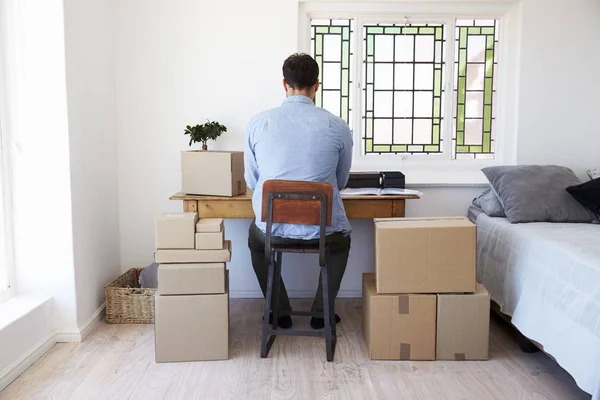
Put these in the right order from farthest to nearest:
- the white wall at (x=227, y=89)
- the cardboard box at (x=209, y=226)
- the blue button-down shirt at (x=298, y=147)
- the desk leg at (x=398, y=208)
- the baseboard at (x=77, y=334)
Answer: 1. the white wall at (x=227, y=89)
2. the desk leg at (x=398, y=208)
3. the baseboard at (x=77, y=334)
4. the cardboard box at (x=209, y=226)
5. the blue button-down shirt at (x=298, y=147)

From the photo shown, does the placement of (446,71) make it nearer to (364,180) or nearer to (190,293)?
(364,180)

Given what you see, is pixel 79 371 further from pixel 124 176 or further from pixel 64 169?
pixel 124 176

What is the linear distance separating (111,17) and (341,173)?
6.25 ft

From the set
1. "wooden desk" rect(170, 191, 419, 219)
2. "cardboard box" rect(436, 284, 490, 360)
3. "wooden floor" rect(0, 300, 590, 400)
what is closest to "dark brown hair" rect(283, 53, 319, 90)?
"wooden desk" rect(170, 191, 419, 219)

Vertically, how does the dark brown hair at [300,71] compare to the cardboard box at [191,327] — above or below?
above

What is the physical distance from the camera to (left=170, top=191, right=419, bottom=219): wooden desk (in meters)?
3.34

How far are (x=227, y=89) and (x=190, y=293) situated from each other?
1537 mm

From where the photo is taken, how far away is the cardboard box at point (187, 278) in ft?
9.32

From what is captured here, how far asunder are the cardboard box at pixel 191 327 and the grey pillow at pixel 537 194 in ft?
5.79

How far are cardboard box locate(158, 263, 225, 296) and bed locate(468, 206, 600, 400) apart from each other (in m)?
1.52

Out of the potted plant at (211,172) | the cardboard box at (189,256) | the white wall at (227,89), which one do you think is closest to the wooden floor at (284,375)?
the cardboard box at (189,256)

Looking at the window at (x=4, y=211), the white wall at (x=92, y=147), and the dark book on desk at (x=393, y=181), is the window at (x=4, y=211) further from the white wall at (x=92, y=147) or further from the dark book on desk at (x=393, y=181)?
the dark book on desk at (x=393, y=181)

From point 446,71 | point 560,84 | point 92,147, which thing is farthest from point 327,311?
point 560,84

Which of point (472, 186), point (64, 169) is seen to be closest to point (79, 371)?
point (64, 169)
